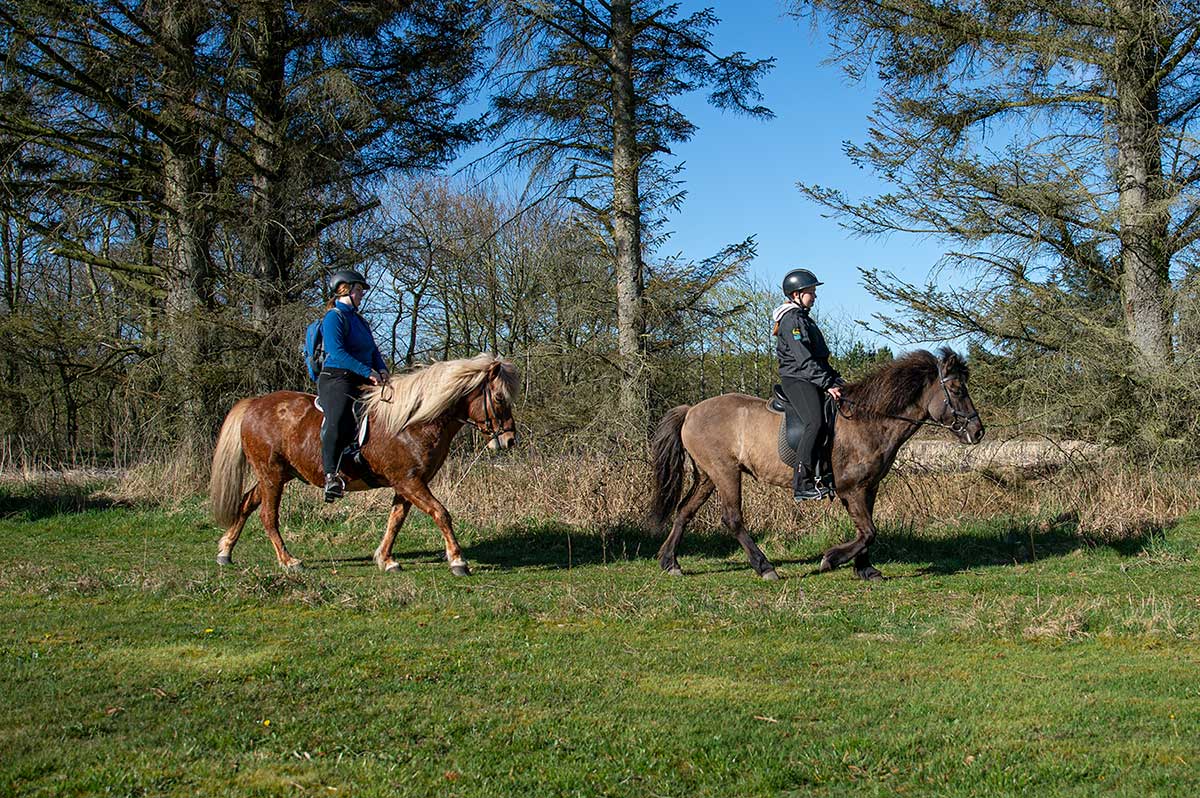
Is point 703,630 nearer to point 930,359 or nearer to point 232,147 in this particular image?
point 930,359

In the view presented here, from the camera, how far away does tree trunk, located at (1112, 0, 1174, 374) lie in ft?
44.4

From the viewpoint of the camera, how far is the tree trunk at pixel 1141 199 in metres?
13.5

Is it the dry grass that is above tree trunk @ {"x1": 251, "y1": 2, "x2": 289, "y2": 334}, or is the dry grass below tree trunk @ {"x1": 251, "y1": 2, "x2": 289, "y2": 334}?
below

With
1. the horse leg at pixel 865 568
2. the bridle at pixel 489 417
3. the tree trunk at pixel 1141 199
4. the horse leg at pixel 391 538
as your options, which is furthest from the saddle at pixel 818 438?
the tree trunk at pixel 1141 199

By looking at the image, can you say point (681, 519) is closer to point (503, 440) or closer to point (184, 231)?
point (503, 440)

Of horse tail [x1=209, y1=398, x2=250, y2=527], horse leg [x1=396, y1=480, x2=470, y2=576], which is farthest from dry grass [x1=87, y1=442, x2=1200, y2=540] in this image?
horse leg [x1=396, y1=480, x2=470, y2=576]

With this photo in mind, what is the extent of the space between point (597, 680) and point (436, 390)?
4776 millimetres

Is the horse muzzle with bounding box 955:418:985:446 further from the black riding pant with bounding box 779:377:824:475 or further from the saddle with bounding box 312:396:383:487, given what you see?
the saddle with bounding box 312:396:383:487

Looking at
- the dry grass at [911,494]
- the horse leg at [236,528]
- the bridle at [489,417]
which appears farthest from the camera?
the dry grass at [911,494]

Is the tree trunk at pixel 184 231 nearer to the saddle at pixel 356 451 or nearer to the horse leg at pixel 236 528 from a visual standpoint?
the horse leg at pixel 236 528

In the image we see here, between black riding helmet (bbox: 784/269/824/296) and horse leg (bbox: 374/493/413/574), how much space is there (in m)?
4.36

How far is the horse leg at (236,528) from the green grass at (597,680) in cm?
16

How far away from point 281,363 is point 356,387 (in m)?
8.47

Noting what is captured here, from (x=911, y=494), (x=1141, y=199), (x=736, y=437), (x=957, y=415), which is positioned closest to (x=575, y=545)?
(x=736, y=437)
